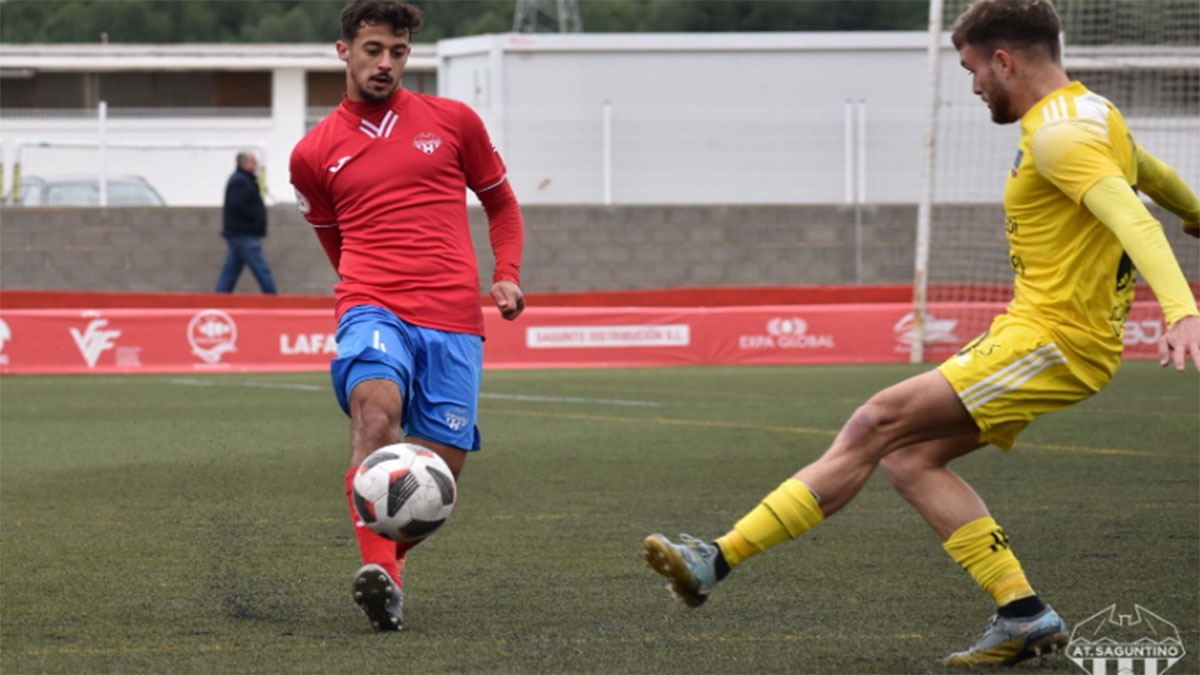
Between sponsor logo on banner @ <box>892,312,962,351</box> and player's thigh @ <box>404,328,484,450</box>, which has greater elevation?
player's thigh @ <box>404,328,484,450</box>

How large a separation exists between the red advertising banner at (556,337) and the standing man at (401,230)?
11318 mm

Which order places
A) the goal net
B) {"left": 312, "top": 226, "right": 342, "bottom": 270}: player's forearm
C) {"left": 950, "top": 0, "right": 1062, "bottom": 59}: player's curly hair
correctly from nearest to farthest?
{"left": 950, "top": 0, "right": 1062, "bottom": 59}: player's curly hair, {"left": 312, "top": 226, "right": 342, "bottom": 270}: player's forearm, the goal net

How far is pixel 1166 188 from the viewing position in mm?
4801

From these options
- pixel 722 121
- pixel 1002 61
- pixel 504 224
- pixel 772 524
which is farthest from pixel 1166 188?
pixel 722 121

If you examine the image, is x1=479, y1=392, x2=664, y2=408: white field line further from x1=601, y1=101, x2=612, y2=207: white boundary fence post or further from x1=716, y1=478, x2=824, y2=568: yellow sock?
x1=716, y1=478, x2=824, y2=568: yellow sock

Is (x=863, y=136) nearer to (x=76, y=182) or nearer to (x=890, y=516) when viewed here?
(x=76, y=182)

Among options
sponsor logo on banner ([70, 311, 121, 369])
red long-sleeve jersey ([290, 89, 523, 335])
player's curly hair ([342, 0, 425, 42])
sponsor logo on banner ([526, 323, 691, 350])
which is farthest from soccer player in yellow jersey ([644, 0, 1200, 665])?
sponsor logo on banner ([70, 311, 121, 369])

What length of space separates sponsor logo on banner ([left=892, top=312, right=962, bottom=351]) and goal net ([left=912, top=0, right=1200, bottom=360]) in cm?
1

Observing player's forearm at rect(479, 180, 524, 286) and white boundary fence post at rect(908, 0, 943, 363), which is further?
white boundary fence post at rect(908, 0, 943, 363)

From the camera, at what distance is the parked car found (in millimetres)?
21672

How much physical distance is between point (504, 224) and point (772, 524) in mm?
1892

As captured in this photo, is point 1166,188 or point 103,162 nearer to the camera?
point 1166,188

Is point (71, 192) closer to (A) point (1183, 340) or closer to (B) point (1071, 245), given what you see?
(B) point (1071, 245)

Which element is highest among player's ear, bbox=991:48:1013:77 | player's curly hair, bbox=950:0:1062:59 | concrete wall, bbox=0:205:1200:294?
player's curly hair, bbox=950:0:1062:59
